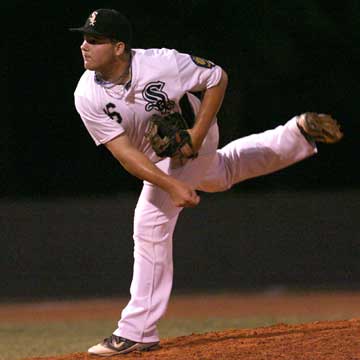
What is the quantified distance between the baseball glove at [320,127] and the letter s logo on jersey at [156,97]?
42.7 inches

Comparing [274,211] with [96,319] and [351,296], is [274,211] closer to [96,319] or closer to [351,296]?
[351,296]

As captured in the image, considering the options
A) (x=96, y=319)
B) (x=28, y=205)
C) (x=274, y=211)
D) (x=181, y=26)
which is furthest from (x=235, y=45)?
(x=96, y=319)

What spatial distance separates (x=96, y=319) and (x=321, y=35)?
6.12 m

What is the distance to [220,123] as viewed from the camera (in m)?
15.8

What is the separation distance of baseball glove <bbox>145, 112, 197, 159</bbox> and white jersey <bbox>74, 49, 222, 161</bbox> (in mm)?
90

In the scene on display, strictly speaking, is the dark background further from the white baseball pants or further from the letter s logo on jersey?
the letter s logo on jersey

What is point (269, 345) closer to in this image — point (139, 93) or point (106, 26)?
point (139, 93)

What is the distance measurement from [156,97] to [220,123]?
9640 millimetres

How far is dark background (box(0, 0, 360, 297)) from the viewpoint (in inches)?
523

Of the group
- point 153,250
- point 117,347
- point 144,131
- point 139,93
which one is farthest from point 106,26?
point 117,347

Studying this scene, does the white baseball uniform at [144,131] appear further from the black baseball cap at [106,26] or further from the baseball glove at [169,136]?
the black baseball cap at [106,26]

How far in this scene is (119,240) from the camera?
43.5 feet

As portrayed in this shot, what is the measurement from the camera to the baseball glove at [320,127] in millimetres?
6746

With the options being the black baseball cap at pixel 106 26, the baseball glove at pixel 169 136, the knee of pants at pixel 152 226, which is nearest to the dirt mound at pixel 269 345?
the knee of pants at pixel 152 226
